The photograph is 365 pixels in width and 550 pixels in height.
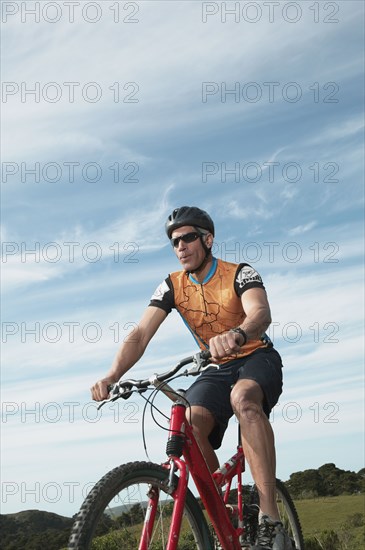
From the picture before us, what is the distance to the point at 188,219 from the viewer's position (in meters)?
5.55

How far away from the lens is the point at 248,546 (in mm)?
5309

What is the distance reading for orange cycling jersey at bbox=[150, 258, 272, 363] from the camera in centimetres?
553

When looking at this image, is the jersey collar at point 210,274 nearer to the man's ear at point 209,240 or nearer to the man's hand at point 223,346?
the man's ear at point 209,240

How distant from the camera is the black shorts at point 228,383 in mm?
5289

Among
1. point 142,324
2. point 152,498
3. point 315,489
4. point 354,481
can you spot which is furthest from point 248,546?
point 354,481

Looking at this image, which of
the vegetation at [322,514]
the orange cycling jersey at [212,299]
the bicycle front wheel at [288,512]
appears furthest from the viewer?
the vegetation at [322,514]

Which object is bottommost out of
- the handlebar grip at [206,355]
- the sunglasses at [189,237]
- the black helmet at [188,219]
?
the handlebar grip at [206,355]

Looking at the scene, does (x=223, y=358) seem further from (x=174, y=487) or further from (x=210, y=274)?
(x=174, y=487)

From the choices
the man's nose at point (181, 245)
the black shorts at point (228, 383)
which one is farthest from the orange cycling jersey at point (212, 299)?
the man's nose at point (181, 245)

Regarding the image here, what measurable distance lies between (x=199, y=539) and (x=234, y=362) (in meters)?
1.53

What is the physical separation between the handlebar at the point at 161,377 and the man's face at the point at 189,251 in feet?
4.49

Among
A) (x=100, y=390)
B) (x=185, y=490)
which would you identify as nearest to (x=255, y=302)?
(x=100, y=390)

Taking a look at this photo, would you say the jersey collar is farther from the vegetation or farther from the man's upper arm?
the vegetation

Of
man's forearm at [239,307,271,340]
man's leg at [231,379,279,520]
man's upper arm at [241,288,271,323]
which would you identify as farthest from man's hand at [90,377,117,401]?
man's upper arm at [241,288,271,323]
